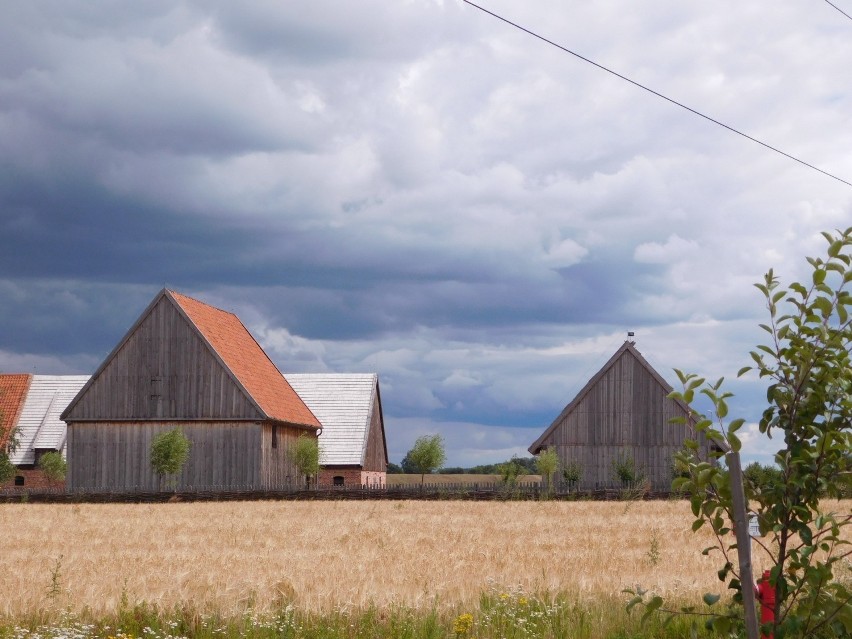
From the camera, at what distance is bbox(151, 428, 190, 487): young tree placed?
50.4 m

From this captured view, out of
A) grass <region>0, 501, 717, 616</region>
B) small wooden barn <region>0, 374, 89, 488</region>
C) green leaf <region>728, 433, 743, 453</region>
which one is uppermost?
small wooden barn <region>0, 374, 89, 488</region>

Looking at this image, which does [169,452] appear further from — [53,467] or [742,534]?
[742,534]

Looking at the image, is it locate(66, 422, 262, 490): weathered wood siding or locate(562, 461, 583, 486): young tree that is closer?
locate(562, 461, 583, 486): young tree

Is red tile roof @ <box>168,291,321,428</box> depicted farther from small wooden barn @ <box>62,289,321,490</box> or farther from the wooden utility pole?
the wooden utility pole

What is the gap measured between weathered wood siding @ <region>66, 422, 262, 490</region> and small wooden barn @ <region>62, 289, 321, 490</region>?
A: 5cm

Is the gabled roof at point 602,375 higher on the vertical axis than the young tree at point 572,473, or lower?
higher

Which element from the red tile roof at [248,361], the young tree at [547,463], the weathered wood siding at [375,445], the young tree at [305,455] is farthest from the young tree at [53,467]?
the young tree at [547,463]

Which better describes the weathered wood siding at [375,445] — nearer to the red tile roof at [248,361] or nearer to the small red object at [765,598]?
the red tile roof at [248,361]

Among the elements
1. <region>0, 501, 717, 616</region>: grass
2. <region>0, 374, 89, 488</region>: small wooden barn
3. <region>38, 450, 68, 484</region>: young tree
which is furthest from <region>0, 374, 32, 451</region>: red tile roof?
<region>0, 501, 717, 616</region>: grass

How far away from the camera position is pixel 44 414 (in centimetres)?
6588

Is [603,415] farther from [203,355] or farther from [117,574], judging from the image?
[117,574]

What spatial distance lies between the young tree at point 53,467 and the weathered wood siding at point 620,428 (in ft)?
95.0

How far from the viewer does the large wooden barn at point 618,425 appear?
174 ft

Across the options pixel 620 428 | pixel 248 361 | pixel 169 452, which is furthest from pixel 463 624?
pixel 248 361
